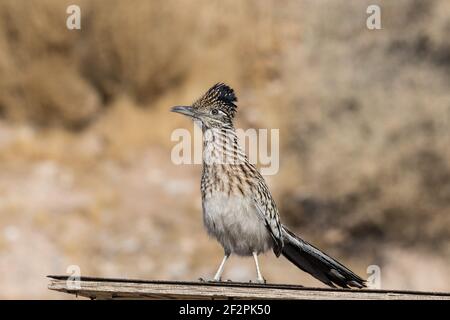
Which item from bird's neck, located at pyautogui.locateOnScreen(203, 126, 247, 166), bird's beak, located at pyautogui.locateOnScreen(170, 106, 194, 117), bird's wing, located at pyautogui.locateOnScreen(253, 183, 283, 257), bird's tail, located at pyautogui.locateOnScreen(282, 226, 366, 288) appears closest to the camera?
bird's tail, located at pyautogui.locateOnScreen(282, 226, 366, 288)

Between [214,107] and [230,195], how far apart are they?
60 cm

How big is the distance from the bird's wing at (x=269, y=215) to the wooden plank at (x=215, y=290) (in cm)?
149

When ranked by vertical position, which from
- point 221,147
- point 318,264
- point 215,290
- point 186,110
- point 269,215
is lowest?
point 215,290

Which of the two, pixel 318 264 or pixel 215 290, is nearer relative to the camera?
pixel 215 290

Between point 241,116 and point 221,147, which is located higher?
→ point 241,116

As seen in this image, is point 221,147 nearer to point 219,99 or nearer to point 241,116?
point 219,99

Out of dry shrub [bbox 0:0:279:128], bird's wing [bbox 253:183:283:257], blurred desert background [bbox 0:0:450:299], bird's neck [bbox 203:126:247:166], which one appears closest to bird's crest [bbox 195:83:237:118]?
bird's neck [bbox 203:126:247:166]

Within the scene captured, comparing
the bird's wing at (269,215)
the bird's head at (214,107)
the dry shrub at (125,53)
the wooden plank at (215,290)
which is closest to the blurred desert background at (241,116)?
the dry shrub at (125,53)

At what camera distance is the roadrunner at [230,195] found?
6.25 m

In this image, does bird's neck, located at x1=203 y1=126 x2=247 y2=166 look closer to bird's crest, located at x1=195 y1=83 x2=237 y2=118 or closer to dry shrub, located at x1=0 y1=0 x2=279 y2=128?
bird's crest, located at x1=195 y1=83 x2=237 y2=118

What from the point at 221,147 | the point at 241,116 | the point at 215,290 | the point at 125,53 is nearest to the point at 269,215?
the point at 221,147

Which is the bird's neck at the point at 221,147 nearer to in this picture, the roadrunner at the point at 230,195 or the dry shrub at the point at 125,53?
the roadrunner at the point at 230,195

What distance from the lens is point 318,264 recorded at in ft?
19.2

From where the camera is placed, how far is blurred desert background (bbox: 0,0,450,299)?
1467 cm
